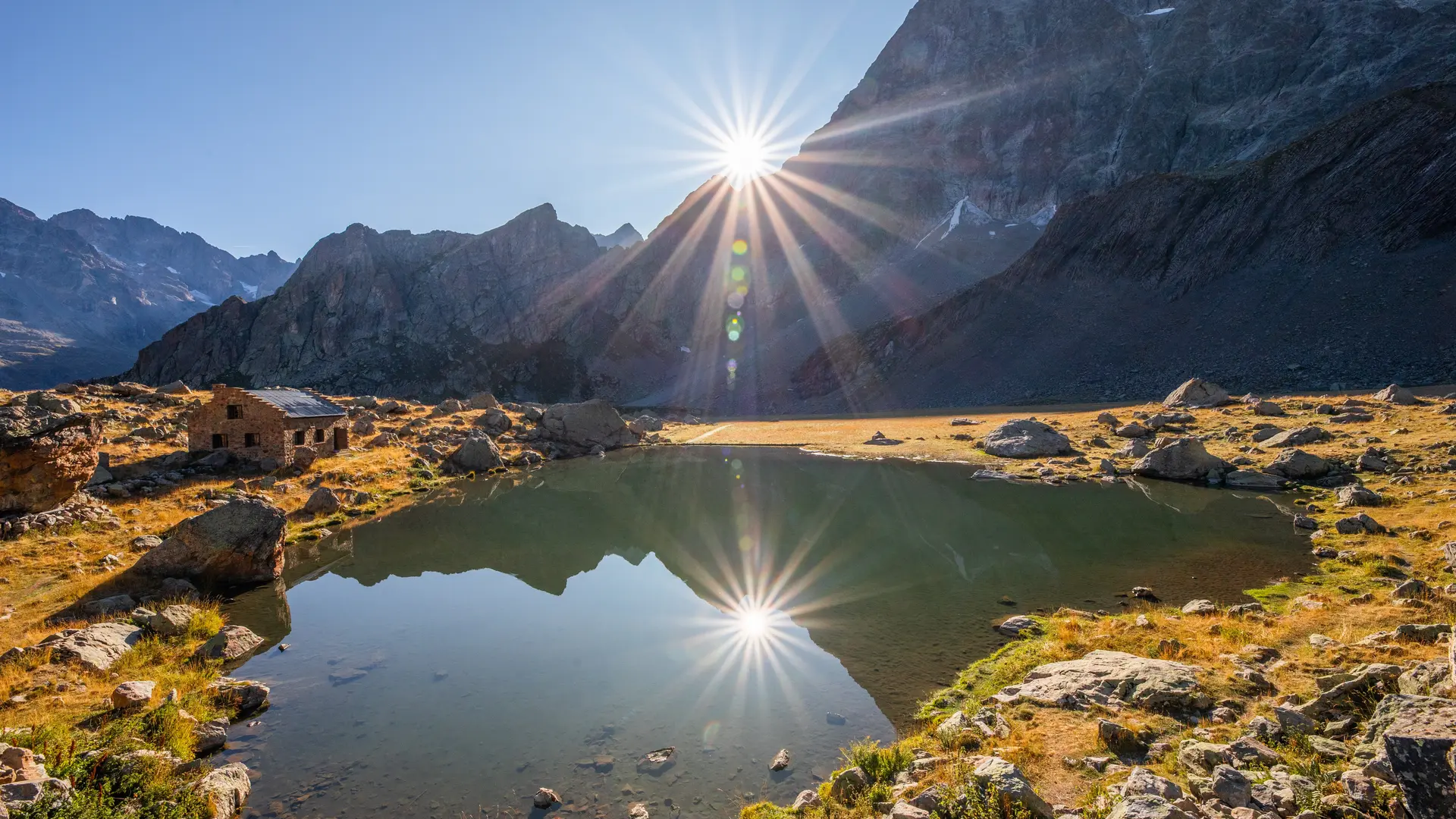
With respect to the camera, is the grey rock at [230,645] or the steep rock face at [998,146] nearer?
Answer: the grey rock at [230,645]

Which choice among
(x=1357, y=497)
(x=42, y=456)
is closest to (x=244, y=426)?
(x=42, y=456)

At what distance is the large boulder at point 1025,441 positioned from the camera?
43.4 m

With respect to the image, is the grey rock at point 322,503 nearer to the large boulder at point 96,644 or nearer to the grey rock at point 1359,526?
the large boulder at point 96,644

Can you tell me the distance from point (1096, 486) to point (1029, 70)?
183 metres

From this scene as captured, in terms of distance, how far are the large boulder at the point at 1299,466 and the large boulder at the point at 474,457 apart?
49028mm

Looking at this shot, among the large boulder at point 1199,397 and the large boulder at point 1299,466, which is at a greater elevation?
the large boulder at point 1199,397

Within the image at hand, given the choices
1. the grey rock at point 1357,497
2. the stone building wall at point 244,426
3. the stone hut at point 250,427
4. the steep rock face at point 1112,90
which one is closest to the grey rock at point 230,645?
the stone hut at point 250,427

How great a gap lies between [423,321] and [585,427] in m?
139

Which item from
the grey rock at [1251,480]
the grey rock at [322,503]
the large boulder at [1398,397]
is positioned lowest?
the grey rock at [322,503]

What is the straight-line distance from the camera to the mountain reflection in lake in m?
10.8

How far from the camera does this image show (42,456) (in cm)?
2116

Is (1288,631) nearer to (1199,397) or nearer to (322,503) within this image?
(322,503)

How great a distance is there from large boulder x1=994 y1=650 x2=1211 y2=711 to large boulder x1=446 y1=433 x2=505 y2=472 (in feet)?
139

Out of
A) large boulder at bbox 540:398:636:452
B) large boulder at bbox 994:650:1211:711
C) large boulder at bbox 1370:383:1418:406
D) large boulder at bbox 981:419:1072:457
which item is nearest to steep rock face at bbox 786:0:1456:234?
large boulder at bbox 1370:383:1418:406
